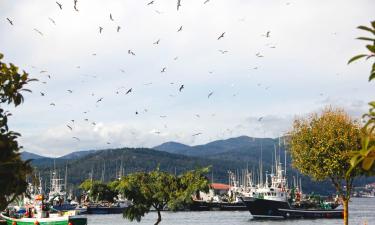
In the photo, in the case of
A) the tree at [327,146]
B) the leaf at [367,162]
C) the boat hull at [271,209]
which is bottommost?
the boat hull at [271,209]

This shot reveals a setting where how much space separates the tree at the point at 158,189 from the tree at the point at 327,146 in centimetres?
844

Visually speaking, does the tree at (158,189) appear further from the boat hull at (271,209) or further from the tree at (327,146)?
the boat hull at (271,209)

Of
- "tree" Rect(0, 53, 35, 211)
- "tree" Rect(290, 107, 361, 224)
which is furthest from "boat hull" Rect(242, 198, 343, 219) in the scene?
"tree" Rect(0, 53, 35, 211)

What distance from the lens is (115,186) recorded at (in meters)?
48.0

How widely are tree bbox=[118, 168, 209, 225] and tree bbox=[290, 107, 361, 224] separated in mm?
8442

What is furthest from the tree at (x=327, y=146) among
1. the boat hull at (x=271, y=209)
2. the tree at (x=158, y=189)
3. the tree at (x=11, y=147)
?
the boat hull at (x=271, y=209)

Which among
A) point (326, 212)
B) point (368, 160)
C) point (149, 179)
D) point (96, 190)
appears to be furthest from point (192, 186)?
point (326, 212)

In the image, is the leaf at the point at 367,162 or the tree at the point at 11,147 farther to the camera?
the tree at the point at 11,147

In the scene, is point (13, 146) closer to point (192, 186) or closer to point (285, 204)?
point (192, 186)

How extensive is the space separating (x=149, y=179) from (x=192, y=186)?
4670mm

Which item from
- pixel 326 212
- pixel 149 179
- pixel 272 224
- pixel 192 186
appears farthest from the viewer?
pixel 326 212

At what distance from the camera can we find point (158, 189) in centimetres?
4797

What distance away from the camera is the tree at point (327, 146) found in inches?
1825

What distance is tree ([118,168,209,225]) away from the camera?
46.3 m
